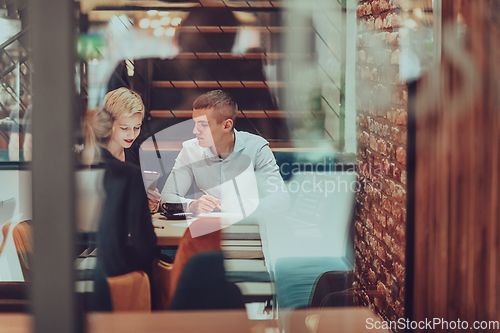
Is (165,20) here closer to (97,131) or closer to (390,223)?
(97,131)

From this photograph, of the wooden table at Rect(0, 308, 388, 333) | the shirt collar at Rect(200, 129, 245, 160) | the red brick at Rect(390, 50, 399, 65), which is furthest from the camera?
the shirt collar at Rect(200, 129, 245, 160)

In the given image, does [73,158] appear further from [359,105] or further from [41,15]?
[359,105]

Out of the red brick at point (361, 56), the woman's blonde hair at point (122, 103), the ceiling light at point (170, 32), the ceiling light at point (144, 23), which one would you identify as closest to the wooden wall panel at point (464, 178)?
the red brick at point (361, 56)

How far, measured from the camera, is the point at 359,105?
6.68 ft

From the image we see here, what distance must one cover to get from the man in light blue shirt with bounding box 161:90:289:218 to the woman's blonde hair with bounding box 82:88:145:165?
0.39m

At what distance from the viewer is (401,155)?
4.56 feet

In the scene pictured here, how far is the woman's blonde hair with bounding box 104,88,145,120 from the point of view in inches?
80.0

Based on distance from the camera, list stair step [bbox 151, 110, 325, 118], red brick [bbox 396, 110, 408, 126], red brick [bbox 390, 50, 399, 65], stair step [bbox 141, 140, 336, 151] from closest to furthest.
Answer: red brick [bbox 396, 110, 408, 126] → red brick [bbox 390, 50, 399, 65] → stair step [bbox 141, 140, 336, 151] → stair step [bbox 151, 110, 325, 118]

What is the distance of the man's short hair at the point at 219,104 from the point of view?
2.32 meters

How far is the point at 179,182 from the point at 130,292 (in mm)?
775

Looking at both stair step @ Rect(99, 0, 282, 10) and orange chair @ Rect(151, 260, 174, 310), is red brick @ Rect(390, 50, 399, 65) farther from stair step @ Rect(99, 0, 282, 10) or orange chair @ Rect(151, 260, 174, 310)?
stair step @ Rect(99, 0, 282, 10)

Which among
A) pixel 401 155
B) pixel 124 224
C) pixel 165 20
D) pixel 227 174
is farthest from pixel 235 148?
pixel 165 20

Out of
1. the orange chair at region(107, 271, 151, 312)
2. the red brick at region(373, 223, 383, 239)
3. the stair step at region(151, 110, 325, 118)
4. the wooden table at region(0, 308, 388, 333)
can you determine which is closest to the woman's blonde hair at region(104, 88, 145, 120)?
the stair step at region(151, 110, 325, 118)

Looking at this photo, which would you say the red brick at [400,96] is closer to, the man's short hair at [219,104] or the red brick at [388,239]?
the red brick at [388,239]
